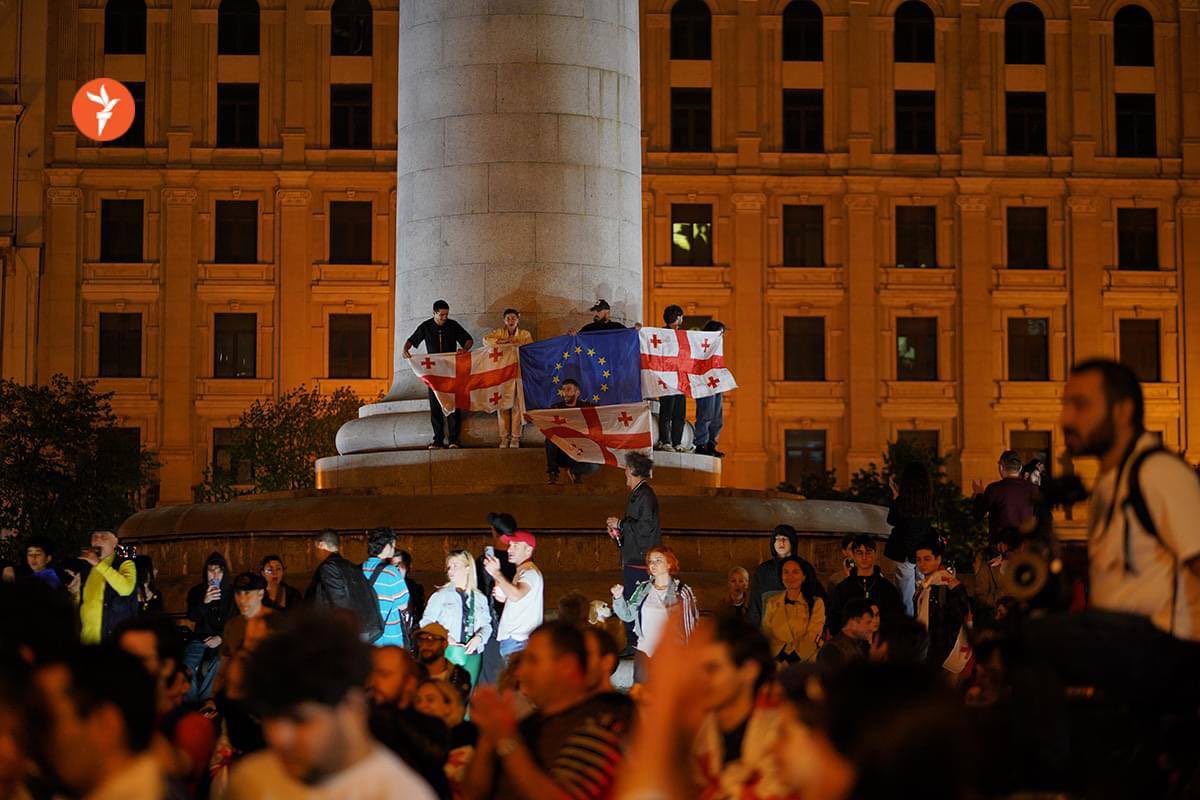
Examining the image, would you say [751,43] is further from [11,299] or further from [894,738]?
[894,738]

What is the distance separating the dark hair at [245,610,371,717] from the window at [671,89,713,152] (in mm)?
58197

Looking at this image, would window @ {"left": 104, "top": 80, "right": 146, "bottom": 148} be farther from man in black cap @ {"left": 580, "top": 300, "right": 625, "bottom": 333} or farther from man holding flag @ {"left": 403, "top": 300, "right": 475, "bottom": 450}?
man in black cap @ {"left": 580, "top": 300, "right": 625, "bottom": 333}

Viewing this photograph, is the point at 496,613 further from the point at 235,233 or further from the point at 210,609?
the point at 235,233

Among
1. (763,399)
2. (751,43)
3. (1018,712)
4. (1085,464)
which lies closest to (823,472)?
(763,399)

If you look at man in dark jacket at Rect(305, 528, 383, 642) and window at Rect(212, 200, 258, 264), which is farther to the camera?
window at Rect(212, 200, 258, 264)

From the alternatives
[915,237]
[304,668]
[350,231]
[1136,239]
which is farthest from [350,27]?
[304,668]

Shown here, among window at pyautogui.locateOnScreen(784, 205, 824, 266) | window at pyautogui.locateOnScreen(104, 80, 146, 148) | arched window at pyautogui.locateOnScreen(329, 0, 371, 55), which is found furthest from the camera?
window at pyautogui.locateOnScreen(784, 205, 824, 266)

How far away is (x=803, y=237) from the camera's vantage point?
63.9 m

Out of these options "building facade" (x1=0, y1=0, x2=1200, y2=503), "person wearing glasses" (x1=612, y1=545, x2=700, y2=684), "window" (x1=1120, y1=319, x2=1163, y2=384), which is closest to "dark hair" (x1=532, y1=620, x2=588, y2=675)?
"person wearing glasses" (x1=612, y1=545, x2=700, y2=684)

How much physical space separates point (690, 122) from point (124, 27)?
16997mm

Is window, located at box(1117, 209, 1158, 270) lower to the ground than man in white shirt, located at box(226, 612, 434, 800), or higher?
higher

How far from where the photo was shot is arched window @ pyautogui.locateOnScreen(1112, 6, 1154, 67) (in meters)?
64.9

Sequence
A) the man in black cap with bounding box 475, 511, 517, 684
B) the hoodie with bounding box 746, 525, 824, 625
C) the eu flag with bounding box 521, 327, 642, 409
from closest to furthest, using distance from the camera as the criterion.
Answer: the man in black cap with bounding box 475, 511, 517, 684 < the hoodie with bounding box 746, 525, 824, 625 < the eu flag with bounding box 521, 327, 642, 409

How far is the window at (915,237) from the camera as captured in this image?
210 ft
